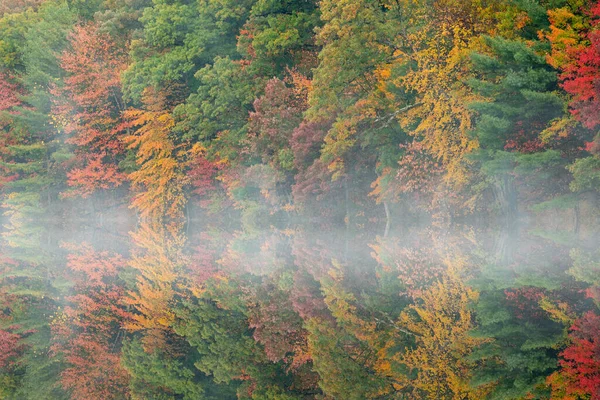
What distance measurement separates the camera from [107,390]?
40.1 ft

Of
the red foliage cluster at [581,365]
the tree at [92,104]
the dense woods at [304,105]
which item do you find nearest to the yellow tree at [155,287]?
the red foliage cluster at [581,365]

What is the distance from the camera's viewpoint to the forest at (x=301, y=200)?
40.7 ft

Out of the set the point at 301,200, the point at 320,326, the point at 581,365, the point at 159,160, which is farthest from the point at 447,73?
the point at 159,160

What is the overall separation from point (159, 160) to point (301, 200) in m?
12.8

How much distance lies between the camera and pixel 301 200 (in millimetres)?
45812

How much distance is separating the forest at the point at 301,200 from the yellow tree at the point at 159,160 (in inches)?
6.4

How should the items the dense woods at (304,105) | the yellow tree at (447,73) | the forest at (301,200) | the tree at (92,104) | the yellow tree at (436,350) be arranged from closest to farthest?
1. the yellow tree at (436,350)
2. the forest at (301,200)
3. the dense woods at (304,105)
4. the yellow tree at (447,73)
5. the tree at (92,104)

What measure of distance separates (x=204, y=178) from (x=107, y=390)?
142 ft

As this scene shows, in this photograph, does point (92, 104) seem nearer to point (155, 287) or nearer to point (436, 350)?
point (155, 287)

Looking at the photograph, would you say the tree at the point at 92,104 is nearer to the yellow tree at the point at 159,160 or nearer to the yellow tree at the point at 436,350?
the yellow tree at the point at 159,160

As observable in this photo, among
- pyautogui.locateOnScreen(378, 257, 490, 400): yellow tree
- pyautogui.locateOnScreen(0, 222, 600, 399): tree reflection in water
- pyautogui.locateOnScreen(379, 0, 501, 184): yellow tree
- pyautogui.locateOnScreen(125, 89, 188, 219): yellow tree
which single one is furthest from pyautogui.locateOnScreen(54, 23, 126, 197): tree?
pyautogui.locateOnScreen(378, 257, 490, 400): yellow tree

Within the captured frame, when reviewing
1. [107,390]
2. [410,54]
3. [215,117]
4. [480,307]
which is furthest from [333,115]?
[107,390]

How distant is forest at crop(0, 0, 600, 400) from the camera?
40.7ft

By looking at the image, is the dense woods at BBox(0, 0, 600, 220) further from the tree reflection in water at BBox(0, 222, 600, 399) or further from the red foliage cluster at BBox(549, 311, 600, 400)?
the red foliage cluster at BBox(549, 311, 600, 400)
